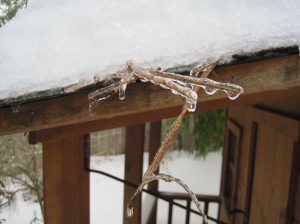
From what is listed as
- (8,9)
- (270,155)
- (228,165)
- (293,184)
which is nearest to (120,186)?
(228,165)

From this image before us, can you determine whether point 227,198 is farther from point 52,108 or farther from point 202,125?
point 52,108

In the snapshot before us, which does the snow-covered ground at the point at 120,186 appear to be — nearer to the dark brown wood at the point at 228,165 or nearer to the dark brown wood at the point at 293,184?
the dark brown wood at the point at 228,165

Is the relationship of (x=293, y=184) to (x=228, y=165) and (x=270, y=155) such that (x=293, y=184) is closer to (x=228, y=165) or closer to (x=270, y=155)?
(x=270, y=155)

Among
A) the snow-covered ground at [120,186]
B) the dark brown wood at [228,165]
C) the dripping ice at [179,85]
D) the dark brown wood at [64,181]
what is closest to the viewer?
the dripping ice at [179,85]

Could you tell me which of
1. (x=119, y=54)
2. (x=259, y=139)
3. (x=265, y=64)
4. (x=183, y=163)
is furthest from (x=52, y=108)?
(x=183, y=163)

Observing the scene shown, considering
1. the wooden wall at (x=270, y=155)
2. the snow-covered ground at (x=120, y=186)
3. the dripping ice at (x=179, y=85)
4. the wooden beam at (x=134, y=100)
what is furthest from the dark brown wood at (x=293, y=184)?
the snow-covered ground at (x=120, y=186)

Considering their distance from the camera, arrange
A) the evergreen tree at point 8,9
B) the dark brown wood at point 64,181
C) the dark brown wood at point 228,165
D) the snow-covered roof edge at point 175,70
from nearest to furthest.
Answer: the snow-covered roof edge at point 175,70 → the dark brown wood at point 64,181 → the evergreen tree at point 8,9 → the dark brown wood at point 228,165
